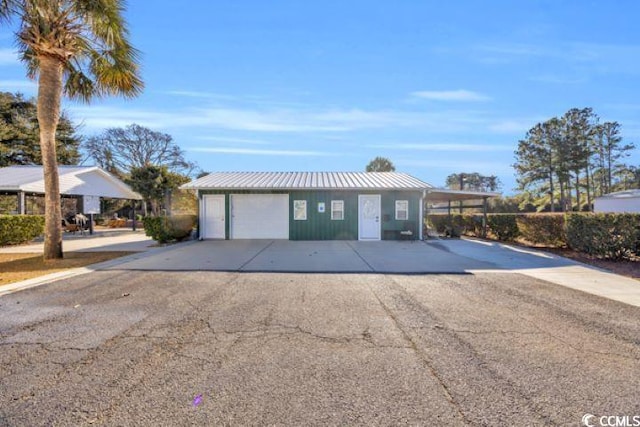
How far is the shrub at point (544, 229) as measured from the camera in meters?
11.5

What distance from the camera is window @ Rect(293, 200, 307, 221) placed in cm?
1496

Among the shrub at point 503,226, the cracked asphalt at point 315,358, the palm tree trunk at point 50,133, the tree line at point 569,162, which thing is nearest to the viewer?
the cracked asphalt at point 315,358

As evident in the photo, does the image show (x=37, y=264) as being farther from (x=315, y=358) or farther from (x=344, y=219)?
(x=344, y=219)

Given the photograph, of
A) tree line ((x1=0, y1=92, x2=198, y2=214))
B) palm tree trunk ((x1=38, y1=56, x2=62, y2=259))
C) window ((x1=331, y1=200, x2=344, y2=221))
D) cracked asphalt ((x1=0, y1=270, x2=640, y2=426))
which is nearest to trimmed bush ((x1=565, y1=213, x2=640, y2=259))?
cracked asphalt ((x1=0, y1=270, x2=640, y2=426))

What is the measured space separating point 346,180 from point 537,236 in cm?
821

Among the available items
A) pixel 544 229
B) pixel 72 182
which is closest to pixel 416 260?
pixel 544 229

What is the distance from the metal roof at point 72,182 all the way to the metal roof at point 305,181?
817 centimetres

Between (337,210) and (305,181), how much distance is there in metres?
2.20

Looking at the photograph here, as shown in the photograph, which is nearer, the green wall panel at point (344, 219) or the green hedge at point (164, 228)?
the green hedge at point (164, 228)

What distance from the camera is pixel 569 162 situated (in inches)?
1225

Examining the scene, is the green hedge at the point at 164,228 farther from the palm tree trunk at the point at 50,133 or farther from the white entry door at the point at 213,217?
the palm tree trunk at the point at 50,133

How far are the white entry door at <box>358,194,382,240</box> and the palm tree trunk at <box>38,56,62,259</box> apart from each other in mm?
10775

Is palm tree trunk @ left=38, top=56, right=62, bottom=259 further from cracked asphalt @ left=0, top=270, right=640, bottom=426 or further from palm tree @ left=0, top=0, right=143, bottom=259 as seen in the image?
cracked asphalt @ left=0, top=270, right=640, bottom=426

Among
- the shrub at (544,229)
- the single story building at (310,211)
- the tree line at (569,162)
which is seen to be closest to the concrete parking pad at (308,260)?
the single story building at (310,211)
